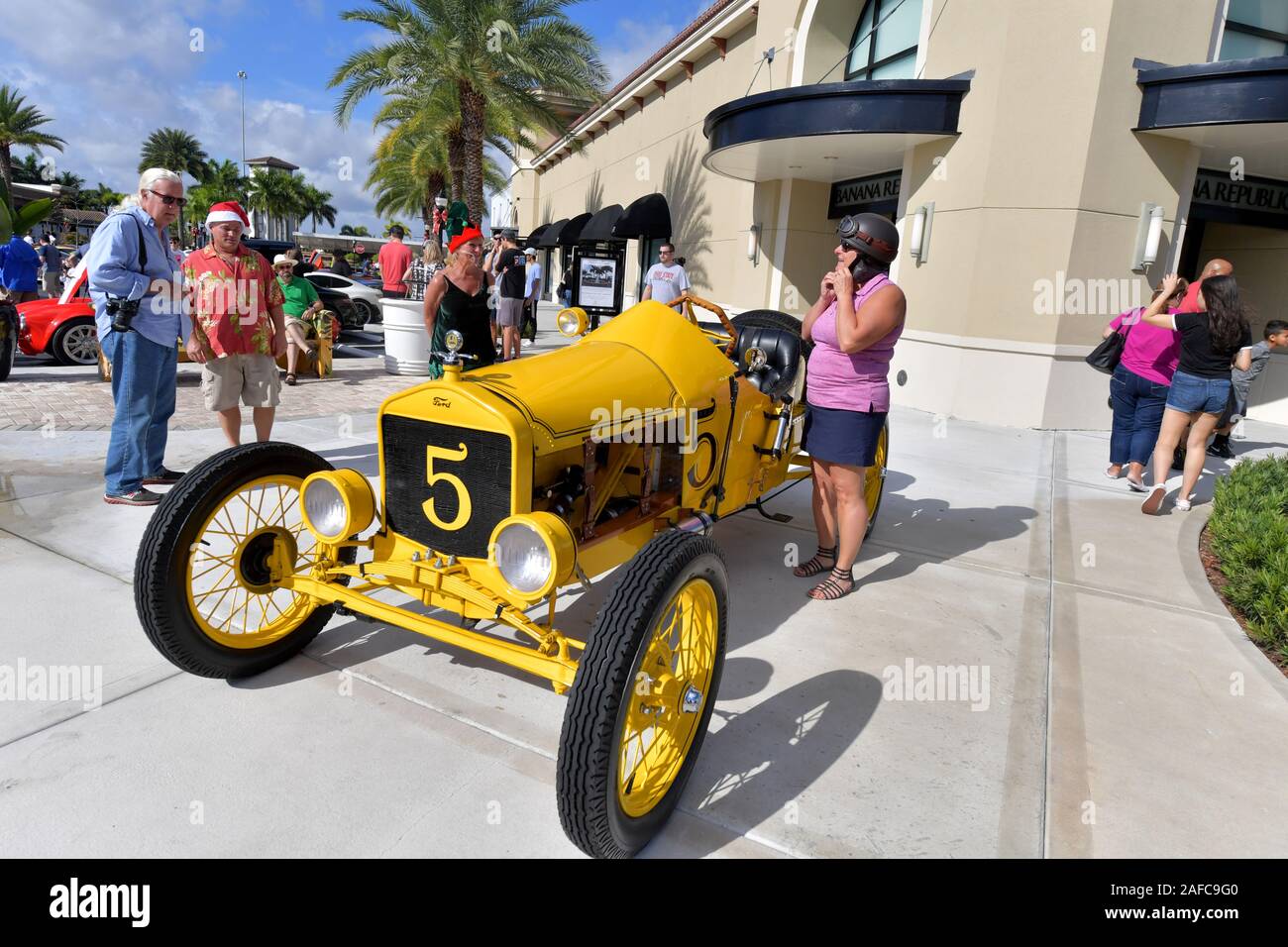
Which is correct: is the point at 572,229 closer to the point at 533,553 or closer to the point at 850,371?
the point at 850,371

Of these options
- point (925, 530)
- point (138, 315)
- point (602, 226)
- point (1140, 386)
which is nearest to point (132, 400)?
point (138, 315)

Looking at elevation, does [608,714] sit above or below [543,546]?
below

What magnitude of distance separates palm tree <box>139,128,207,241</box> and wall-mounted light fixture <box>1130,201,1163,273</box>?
249 ft

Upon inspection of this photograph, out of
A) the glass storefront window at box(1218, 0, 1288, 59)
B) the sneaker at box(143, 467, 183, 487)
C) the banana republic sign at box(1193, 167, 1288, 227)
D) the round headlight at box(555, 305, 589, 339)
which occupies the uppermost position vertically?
the glass storefront window at box(1218, 0, 1288, 59)

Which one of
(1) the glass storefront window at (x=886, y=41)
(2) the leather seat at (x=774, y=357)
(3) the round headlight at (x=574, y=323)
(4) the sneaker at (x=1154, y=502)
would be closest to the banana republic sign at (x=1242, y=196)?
(1) the glass storefront window at (x=886, y=41)

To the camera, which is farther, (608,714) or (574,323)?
(574,323)

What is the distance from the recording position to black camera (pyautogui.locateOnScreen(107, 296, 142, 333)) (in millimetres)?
4523

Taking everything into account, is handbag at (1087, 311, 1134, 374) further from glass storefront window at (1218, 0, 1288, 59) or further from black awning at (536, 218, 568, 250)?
black awning at (536, 218, 568, 250)

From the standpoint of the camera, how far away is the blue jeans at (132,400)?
4.71 m

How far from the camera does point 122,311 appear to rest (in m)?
4.53

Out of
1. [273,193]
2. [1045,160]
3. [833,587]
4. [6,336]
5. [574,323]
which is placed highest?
[273,193]

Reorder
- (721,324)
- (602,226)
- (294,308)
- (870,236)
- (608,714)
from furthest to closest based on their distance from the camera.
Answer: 1. (602,226)
2. (294,308)
3. (721,324)
4. (870,236)
5. (608,714)

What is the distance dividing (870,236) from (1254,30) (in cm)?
1045

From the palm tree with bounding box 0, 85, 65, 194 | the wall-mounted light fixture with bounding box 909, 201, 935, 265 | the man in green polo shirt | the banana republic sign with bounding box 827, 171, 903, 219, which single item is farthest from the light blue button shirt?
the palm tree with bounding box 0, 85, 65, 194
